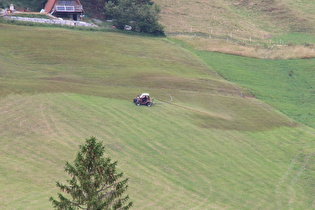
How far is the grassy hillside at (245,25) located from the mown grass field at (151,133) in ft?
81.1

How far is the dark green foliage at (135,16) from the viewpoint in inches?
4107

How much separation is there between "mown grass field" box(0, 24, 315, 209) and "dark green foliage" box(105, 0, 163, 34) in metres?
22.6

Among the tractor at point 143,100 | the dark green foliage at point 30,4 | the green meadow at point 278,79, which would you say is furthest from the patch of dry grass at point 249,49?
the tractor at point 143,100

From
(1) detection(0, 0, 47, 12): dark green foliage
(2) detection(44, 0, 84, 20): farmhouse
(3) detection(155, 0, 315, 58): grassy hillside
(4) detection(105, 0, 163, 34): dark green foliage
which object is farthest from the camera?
(1) detection(0, 0, 47, 12): dark green foliage

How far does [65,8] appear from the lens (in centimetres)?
10925

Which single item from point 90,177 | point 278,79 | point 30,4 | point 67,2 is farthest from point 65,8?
point 90,177

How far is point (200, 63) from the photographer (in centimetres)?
8912

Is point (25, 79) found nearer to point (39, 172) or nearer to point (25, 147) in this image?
point (25, 147)

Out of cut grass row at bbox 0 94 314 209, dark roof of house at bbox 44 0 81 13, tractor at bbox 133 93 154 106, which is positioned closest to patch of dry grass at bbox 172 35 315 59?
dark roof of house at bbox 44 0 81 13

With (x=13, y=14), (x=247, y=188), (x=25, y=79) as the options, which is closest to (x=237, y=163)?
(x=247, y=188)

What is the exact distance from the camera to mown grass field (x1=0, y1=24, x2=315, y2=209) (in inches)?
1581

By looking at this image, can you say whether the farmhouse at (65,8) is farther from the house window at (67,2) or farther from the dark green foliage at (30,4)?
the dark green foliage at (30,4)

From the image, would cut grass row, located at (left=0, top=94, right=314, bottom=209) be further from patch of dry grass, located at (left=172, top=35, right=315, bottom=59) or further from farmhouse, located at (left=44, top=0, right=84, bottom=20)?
farmhouse, located at (left=44, top=0, right=84, bottom=20)

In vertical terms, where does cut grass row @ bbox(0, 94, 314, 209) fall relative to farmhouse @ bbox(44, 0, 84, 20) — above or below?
below
